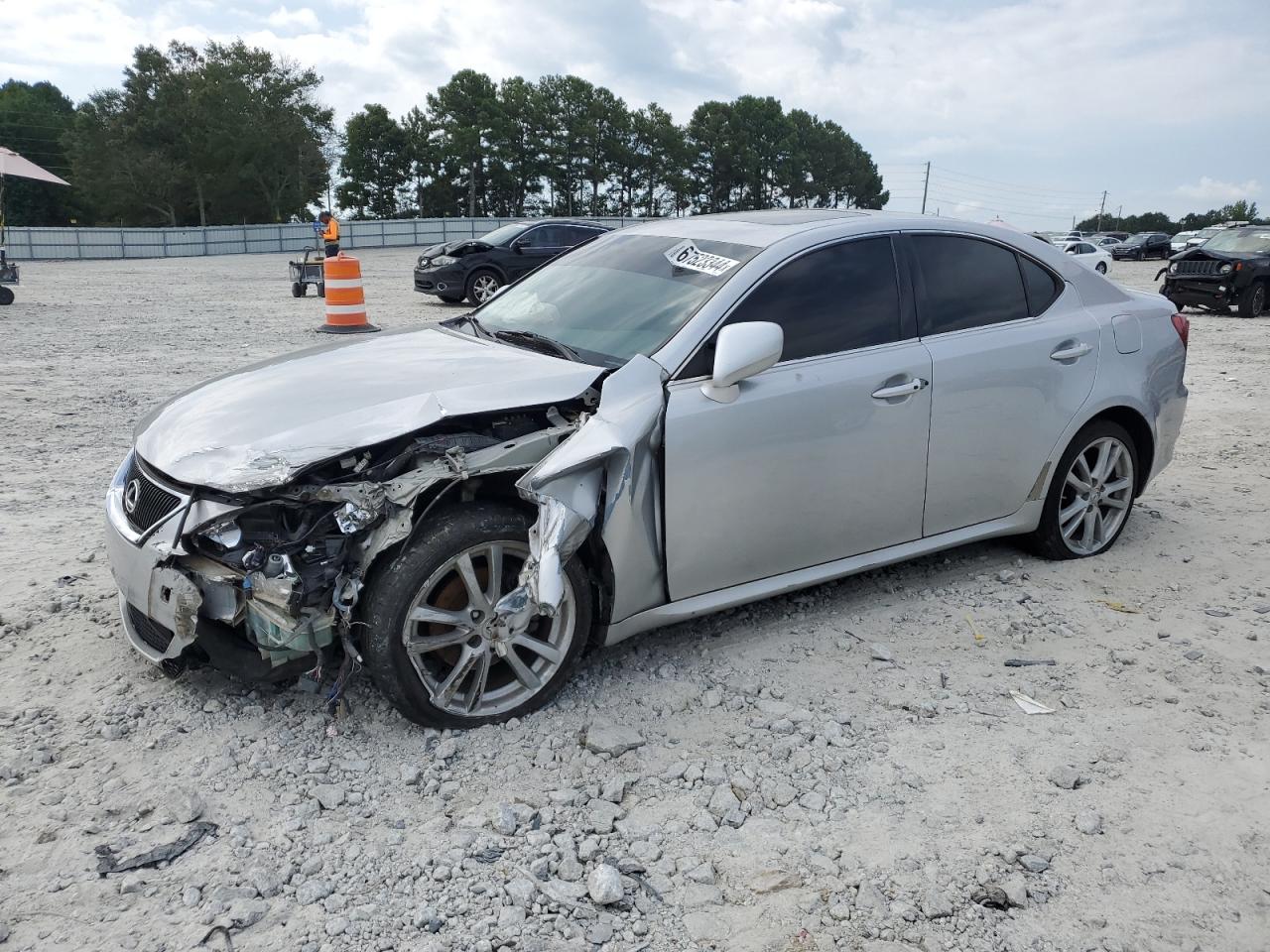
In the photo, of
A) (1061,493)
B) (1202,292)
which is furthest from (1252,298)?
(1061,493)

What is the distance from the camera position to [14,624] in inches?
154

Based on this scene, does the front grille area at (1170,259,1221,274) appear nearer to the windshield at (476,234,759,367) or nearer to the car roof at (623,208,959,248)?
the car roof at (623,208,959,248)

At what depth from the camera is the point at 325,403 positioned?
3.30 m

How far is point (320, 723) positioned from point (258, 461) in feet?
3.11

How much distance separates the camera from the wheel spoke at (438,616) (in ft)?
10.1

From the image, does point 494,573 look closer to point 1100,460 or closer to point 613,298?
point 613,298

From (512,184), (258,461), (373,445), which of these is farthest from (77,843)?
(512,184)

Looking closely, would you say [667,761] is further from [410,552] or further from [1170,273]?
[1170,273]

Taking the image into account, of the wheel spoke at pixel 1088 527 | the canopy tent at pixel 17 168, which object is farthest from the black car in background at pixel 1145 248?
the wheel spoke at pixel 1088 527

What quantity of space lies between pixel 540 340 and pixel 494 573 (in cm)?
113

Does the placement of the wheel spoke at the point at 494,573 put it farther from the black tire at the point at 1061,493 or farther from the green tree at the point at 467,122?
the green tree at the point at 467,122

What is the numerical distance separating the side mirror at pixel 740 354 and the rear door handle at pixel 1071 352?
1.66m

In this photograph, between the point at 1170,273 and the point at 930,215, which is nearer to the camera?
the point at 930,215

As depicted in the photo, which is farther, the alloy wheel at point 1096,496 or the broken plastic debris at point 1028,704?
the alloy wheel at point 1096,496
